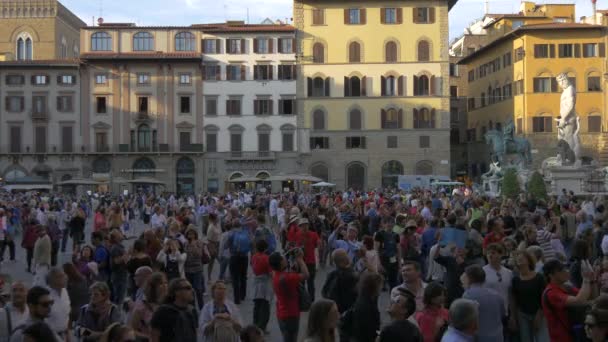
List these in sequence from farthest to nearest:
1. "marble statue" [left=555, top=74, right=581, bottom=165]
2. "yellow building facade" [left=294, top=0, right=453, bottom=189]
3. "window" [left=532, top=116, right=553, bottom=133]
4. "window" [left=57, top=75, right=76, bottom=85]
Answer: "window" [left=57, top=75, right=76, bottom=85] < "yellow building facade" [left=294, top=0, right=453, bottom=189] < "window" [left=532, top=116, right=553, bottom=133] < "marble statue" [left=555, top=74, right=581, bottom=165]

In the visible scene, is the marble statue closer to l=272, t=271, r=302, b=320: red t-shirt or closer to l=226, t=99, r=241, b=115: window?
l=272, t=271, r=302, b=320: red t-shirt

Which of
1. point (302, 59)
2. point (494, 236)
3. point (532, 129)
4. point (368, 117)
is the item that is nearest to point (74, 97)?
point (302, 59)

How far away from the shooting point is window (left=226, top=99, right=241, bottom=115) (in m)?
58.3

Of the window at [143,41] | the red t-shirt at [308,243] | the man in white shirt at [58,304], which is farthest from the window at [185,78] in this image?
the man in white shirt at [58,304]

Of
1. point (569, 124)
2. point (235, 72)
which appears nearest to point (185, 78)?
point (235, 72)

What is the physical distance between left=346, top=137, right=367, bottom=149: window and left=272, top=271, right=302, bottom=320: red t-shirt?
4888 cm

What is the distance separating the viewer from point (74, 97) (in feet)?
194

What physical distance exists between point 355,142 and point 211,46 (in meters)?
10.8

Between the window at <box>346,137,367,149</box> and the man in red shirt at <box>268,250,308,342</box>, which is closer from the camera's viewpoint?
the man in red shirt at <box>268,250,308,342</box>

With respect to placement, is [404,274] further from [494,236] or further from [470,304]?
[494,236]

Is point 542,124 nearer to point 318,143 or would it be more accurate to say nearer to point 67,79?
point 318,143

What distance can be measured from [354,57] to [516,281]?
50.5 metres

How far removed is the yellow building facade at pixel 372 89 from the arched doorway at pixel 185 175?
23.5 ft

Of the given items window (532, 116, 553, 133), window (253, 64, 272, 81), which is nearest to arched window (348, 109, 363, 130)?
window (253, 64, 272, 81)
